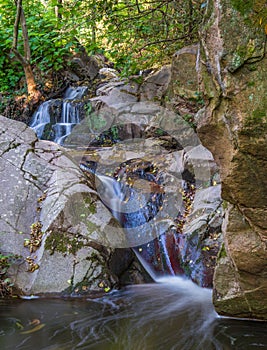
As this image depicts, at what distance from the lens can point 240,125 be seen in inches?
99.7

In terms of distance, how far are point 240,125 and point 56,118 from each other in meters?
8.77

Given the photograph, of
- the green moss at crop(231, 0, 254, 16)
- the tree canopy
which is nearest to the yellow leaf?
the green moss at crop(231, 0, 254, 16)

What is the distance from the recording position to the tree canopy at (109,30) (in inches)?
196

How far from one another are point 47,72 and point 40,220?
8.94 meters

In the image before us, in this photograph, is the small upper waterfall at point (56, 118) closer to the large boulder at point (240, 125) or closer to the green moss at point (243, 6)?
the large boulder at point (240, 125)

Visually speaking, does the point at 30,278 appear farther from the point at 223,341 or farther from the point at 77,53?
the point at 77,53

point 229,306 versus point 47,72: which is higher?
point 47,72

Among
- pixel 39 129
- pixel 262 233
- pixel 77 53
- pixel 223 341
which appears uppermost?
pixel 77 53

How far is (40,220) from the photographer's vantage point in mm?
5078

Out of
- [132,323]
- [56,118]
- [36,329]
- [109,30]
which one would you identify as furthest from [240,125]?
[56,118]

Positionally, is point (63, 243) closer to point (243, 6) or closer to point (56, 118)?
point (243, 6)

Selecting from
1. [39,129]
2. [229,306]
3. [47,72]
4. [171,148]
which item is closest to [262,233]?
[229,306]

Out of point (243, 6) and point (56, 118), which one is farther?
point (56, 118)

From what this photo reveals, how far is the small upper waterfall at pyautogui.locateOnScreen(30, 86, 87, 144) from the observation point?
1010 cm
